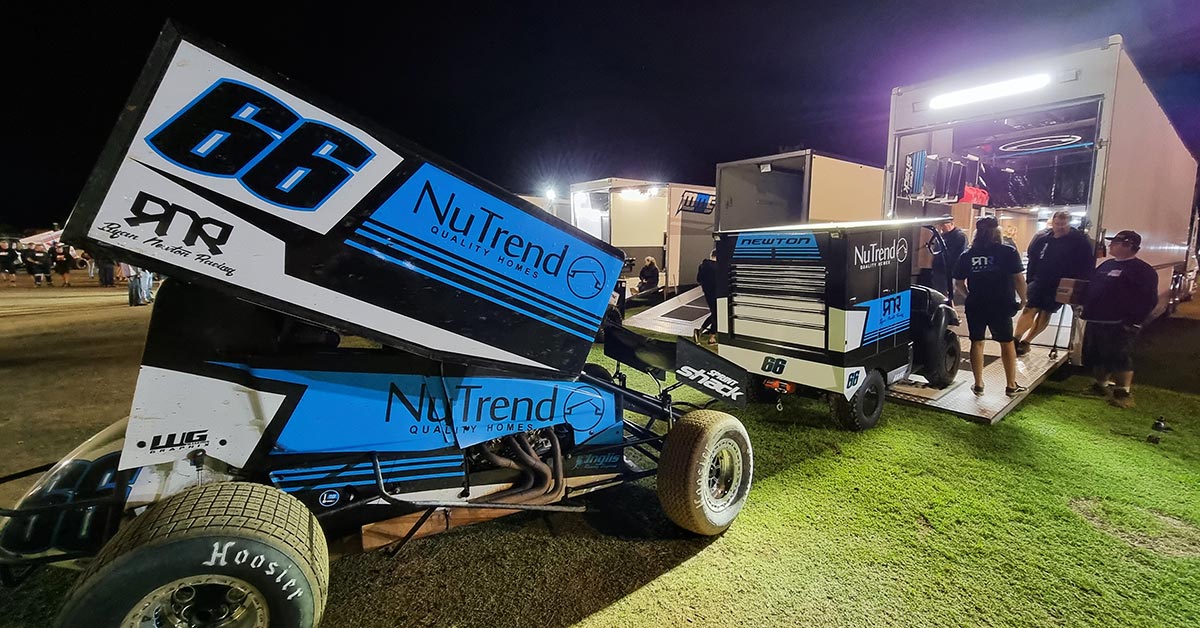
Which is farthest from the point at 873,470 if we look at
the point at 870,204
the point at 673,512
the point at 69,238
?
the point at 870,204

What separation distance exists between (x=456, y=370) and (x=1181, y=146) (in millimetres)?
15186

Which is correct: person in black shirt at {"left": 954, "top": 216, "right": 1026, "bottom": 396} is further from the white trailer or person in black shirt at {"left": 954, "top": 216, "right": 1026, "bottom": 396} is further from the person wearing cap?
the person wearing cap

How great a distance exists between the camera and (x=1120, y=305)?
18.2 ft

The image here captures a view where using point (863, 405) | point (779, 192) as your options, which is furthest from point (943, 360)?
point (779, 192)

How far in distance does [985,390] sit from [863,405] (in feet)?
6.64

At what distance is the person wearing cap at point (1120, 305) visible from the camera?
5414mm

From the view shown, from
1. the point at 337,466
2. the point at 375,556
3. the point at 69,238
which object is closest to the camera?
the point at 69,238

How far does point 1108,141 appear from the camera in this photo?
5711mm

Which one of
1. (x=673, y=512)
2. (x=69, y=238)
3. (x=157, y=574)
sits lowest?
(x=673, y=512)

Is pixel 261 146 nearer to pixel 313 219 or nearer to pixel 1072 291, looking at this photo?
pixel 313 219

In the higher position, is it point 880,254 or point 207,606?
point 880,254

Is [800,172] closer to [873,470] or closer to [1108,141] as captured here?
[1108,141]

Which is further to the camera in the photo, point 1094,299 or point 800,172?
point 800,172

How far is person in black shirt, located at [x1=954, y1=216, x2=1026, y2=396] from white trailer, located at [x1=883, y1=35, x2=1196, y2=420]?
1.98 ft
